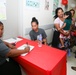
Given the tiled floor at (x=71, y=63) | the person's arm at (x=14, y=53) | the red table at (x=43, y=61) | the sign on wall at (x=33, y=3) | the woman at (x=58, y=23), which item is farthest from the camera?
the woman at (x=58, y=23)

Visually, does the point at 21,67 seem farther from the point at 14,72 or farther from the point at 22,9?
the point at 22,9

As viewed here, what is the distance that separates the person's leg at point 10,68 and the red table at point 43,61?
3.1 inches

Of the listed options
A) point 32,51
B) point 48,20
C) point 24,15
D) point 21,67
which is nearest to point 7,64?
point 21,67

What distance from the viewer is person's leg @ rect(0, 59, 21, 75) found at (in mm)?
1429

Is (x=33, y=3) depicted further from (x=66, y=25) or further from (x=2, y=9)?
(x=66, y=25)

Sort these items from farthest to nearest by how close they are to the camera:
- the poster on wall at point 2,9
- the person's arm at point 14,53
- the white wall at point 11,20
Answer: the white wall at point 11,20 → the poster on wall at point 2,9 → the person's arm at point 14,53

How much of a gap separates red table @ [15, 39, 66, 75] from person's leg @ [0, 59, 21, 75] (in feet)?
0.26

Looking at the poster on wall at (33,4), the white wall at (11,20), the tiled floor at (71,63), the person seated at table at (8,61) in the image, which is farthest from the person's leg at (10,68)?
the poster on wall at (33,4)

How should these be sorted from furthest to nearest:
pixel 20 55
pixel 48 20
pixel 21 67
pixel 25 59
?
pixel 48 20
pixel 21 67
pixel 20 55
pixel 25 59

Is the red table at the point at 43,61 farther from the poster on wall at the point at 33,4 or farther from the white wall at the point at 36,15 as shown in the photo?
the poster on wall at the point at 33,4

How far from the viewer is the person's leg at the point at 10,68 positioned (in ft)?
4.69

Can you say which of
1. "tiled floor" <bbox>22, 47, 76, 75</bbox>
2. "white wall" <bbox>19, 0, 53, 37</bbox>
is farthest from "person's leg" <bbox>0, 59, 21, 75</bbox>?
"tiled floor" <bbox>22, 47, 76, 75</bbox>

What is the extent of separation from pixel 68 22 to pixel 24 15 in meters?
1.08

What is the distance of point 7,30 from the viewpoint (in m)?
2.29
